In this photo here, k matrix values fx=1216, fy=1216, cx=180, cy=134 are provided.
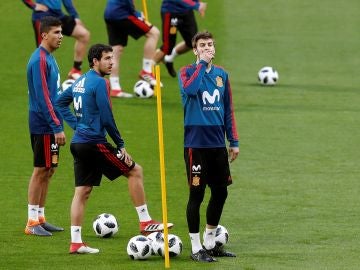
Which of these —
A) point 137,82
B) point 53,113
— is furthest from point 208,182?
point 137,82

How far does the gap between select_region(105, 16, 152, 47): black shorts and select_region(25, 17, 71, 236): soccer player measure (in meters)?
8.21

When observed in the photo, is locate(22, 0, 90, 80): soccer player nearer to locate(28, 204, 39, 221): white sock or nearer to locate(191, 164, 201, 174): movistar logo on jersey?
locate(28, 204, 39, 221): white sock

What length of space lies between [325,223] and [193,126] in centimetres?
253

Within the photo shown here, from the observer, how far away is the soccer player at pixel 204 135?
1250 centimetres

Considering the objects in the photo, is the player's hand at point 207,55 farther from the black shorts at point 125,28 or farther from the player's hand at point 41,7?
the player's hand at point 41,7

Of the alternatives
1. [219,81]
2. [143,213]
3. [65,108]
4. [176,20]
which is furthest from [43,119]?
[176,20]

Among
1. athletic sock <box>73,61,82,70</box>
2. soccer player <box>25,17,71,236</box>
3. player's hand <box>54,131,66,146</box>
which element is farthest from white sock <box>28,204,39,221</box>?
athletic sock <box>73,61,82,70</box>

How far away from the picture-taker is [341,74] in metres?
25.1

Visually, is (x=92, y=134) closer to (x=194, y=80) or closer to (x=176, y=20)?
(x=194, y=80)

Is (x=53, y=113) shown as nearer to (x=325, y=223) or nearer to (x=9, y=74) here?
(x=325, y=223)

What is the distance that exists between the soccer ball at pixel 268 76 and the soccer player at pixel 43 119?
10195 mm

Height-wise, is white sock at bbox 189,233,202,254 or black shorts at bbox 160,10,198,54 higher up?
black shorts at bbox 160,10,198,54

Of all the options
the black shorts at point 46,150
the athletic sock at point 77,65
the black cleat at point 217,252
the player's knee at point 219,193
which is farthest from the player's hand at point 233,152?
the athletic sock at point 77,65

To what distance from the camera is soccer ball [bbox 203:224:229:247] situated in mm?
12922
